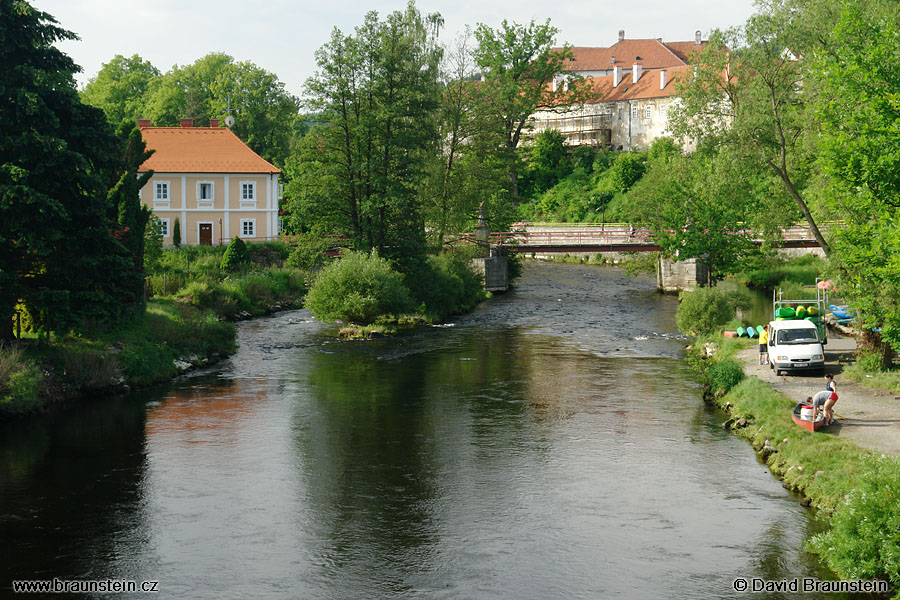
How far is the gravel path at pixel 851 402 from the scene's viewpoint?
20.8 meters

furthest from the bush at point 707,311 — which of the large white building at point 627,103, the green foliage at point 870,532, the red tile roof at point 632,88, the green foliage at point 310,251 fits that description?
the red tile roof at point 632,88

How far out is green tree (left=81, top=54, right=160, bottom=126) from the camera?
91125mm

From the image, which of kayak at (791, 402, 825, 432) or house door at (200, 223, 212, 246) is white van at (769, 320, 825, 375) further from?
house door at (200, 223, 212, 246)

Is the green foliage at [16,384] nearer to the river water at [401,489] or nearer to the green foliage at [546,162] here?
the river water at [401,489]

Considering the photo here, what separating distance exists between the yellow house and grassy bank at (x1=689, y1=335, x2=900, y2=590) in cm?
4115

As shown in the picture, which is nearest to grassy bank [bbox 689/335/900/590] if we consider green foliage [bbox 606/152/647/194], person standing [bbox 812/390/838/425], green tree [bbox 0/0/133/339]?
person standing [bbox 812/390/838/425]

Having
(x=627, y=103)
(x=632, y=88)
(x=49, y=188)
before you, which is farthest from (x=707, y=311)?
(x=632, y=88)

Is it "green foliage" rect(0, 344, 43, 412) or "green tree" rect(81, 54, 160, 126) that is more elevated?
"green tree" rect(81, 54, 160, 126)

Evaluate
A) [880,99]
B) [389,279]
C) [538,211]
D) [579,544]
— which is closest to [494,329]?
[389,279]

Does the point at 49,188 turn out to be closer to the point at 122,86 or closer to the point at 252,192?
the point at 252,192

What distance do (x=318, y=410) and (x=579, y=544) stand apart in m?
12.7

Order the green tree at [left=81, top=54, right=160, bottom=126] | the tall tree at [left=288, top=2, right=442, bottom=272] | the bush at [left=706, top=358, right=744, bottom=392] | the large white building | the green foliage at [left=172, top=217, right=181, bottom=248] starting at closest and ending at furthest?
the bush at [left=706, top=358, right=744, bottom=392], the tall tree at [left=288, top=2, right=442, bottom=272], the green foliage at [left=172, top=217, right=181, bottom=248], the green tree at [left=81, top=54, right=160, bottom=126], the large white building

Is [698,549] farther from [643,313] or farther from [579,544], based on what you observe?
[643,313]

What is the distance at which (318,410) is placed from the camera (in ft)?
92.2
